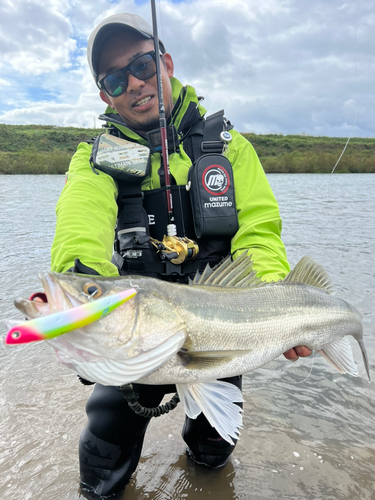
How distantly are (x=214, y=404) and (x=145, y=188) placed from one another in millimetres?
1721

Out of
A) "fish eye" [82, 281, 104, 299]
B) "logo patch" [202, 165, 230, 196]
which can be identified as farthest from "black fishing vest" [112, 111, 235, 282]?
"fish eye" [82, 281, 104, 299]

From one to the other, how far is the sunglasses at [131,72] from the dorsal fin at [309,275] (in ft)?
6.01

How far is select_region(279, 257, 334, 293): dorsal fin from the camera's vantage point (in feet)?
7.75

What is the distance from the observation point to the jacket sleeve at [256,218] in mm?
2594

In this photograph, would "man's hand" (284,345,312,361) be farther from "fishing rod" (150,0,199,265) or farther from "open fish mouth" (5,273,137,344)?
"open fish mouth" (5,273,137,344)

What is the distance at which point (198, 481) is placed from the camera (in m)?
2.73

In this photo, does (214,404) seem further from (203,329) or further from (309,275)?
(309,275)

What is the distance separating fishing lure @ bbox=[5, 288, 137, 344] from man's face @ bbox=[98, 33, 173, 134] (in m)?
2.00

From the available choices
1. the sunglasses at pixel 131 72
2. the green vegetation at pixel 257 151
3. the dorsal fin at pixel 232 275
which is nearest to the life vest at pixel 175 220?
the sunglasses at pixel 131 72

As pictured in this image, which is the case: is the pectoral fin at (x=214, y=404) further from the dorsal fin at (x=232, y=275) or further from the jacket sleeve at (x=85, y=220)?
the jacket sleeve at (x=85, y=220)

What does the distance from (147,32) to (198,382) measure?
2.65 meters

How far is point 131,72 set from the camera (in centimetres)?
293

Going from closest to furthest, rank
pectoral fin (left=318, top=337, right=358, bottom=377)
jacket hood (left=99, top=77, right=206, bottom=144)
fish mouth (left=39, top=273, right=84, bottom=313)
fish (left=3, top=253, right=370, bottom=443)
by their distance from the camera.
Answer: fish mouth (left=39, top=273, right=84, bottom=313) < fish (left=3, top=253, right=370, bottom=443) < pectoral fin (left=318, top=337, right=358, bottom=377) < jacket hood (left=99, top=77, right=206, bottom=144)

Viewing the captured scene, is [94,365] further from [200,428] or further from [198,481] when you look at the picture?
[198,481]
